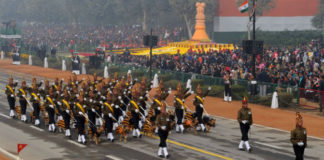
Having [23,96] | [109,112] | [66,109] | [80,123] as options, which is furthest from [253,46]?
[80,123]

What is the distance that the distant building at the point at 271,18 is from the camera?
67.3 meters

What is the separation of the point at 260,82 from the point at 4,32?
4312cm

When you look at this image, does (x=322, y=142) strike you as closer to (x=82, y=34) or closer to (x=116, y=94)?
(x=116, y=94)

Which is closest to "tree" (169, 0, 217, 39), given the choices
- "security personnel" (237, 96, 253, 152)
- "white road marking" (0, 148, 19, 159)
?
"security personnel" (237, 96, 253, 152)

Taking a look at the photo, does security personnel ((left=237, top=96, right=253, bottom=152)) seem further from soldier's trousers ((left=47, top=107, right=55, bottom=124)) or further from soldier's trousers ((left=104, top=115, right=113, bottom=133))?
soldier's trousers ((left=47, top=107, right=55, bottom=124))

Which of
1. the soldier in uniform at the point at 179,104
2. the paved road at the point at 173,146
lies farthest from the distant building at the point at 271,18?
the soldier in uniform at the point at 179,104

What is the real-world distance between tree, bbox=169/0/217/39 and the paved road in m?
53.4

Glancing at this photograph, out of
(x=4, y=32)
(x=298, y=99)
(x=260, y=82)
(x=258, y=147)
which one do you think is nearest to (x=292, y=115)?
(x=298, y=99)

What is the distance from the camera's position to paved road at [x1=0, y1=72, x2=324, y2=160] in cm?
1767

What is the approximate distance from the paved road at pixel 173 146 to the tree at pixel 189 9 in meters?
53.4

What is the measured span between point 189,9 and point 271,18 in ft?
40.6

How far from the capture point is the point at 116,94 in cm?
2034

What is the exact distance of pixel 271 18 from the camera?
7006 centimetres

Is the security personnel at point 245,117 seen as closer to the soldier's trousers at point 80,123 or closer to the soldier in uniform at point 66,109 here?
the soldier's trousers at point 80,123
